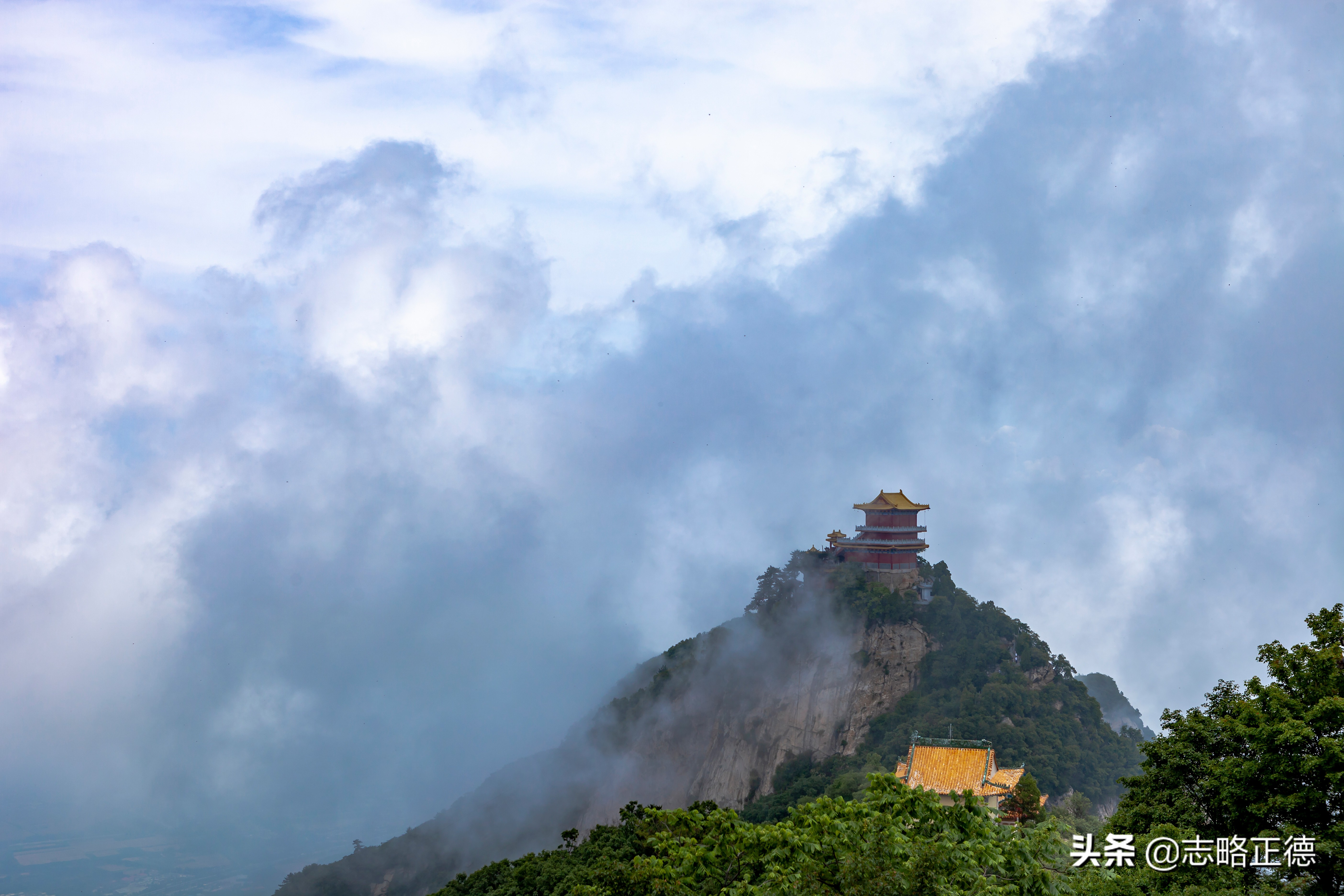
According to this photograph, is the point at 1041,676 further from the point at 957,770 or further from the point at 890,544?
the point at 957,770

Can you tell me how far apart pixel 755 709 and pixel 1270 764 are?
194 ft

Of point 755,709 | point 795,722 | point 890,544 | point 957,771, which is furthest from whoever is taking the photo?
point 755,709

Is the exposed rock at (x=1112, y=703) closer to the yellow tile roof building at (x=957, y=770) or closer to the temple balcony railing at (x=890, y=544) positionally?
the temple balcony railing at (x=890, y=544)

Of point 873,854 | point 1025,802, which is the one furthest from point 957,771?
point 873,854

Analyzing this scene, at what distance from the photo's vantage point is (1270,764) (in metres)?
27.8

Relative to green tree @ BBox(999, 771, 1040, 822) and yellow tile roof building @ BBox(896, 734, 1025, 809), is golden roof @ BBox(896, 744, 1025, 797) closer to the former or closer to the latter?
yellow tile roof building @ BBox(896, 734, 1025, 809)

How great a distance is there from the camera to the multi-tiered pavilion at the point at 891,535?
82625mm

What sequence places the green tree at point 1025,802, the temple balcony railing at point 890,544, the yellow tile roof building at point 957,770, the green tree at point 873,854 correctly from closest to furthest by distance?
the green tree at point 873,854 → the green tree at point 1025,802 → the yellow tile roof building at point 957,770 → the temple balcony railing at point 890,544

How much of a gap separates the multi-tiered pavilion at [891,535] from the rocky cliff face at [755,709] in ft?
19.8

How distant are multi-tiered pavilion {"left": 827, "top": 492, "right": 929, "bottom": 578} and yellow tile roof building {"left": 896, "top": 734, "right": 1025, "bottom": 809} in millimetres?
29770

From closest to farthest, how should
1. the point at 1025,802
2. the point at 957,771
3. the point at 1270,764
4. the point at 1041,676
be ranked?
the point at 1270,764 < the point at 1025,802 < the point at 957,771 < the point at 1041,676

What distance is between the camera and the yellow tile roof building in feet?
163

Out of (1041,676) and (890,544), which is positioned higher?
(890,544)

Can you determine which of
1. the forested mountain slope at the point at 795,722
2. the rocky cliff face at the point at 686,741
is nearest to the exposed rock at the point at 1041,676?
the forested mountain slope at the point at 795,722
